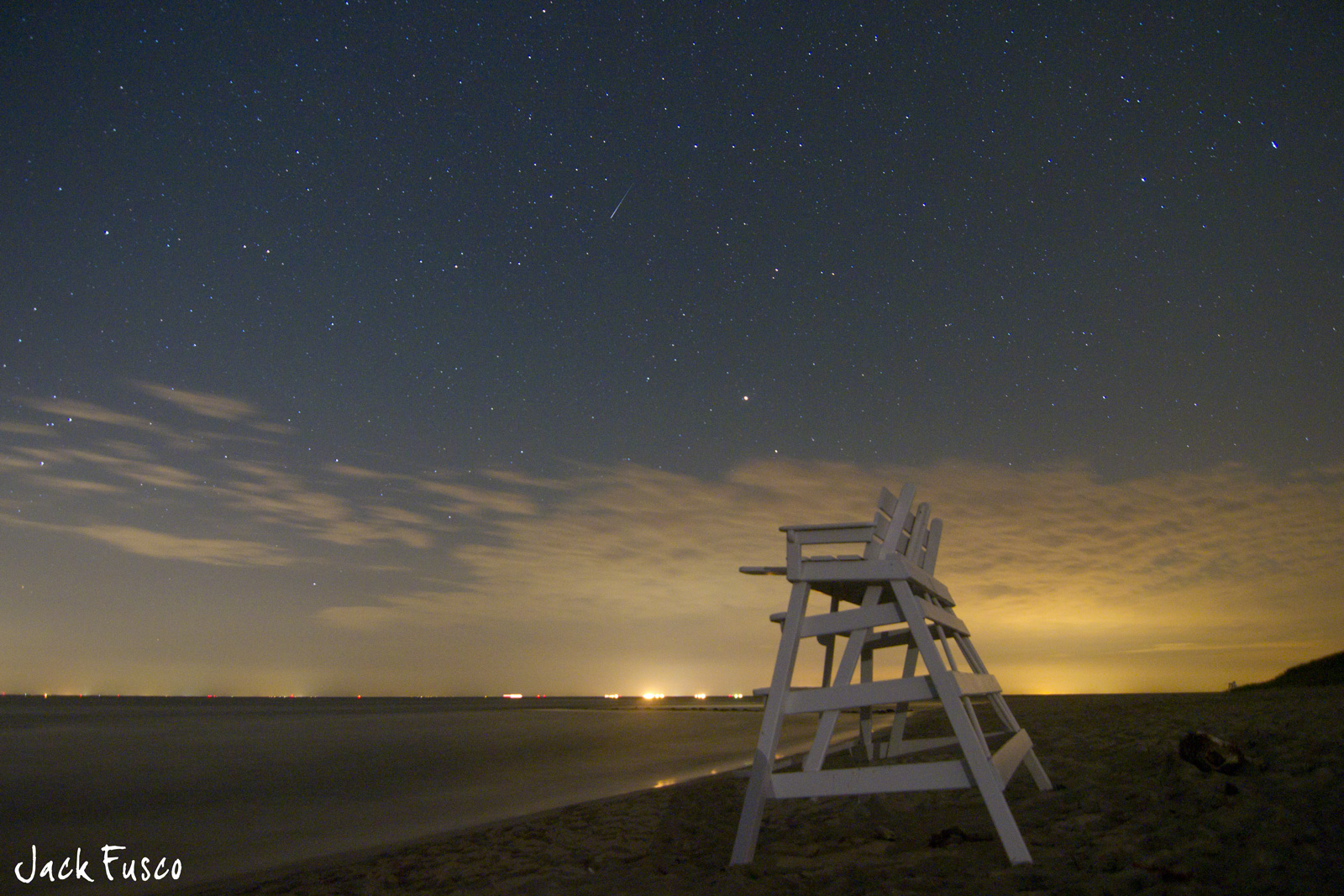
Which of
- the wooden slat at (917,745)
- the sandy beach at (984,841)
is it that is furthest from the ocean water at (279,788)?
the wooden slat at (917,745)

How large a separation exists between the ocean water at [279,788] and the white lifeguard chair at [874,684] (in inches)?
216

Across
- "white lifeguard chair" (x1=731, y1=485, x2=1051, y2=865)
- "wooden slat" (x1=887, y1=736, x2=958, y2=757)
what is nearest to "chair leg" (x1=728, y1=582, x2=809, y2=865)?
"white lifeguard chair" (x1=731, y1=485, x2=1051, y2=865)

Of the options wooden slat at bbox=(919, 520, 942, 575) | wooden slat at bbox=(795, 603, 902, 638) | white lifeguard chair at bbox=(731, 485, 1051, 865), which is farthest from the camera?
wooden slat at bbox=(919, 520, 942, 575)

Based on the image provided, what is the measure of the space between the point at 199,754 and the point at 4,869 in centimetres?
1424

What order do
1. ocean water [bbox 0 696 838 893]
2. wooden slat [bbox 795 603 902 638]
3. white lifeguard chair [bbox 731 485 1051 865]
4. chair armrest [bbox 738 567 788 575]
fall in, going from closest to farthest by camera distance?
1. white lifeguard chair [bbox 731 485 1051 865]
2. wooden slat [bbox 795 603 902 638]
3. chair armrest [bbox 738 567 788 575]
4. ocean water [bbox 0 696 838 893]

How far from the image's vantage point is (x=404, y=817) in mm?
9656

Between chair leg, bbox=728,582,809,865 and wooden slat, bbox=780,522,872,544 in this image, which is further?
wooden slat, bbox=780,522,872,544

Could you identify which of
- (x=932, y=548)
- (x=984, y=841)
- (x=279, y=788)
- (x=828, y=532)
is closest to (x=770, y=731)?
(x=828, y=532)

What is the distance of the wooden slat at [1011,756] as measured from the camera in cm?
429

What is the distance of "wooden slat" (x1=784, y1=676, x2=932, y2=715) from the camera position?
419 cm

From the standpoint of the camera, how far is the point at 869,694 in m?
4.27

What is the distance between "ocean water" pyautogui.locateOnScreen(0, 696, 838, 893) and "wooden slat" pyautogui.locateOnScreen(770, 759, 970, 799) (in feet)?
18.1

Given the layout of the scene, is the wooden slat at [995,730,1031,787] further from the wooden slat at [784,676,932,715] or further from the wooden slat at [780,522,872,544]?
the wooden slat at [780,522,872,544]

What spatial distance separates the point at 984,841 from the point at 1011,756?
1.70 ft
